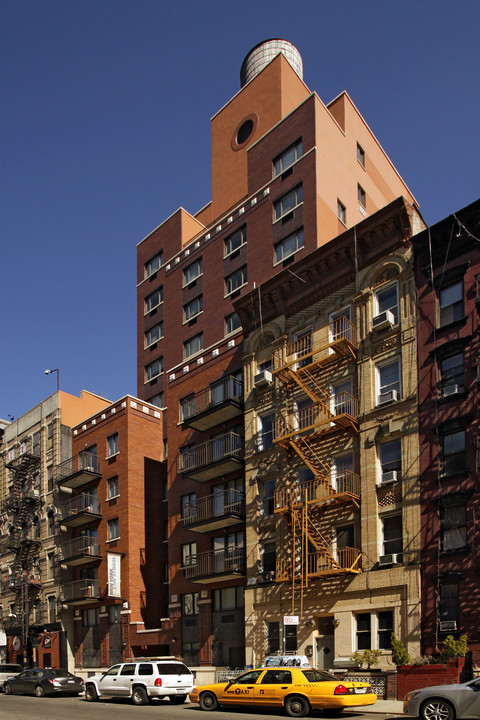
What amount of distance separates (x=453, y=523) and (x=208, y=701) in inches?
423

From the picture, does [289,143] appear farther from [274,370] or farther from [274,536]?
[274,536]

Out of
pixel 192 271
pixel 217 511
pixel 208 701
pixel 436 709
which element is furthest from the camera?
pixel 192 271

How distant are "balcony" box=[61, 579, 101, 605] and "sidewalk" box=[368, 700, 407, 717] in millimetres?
26142

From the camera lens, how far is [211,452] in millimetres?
41375

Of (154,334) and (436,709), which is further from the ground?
(154,334)

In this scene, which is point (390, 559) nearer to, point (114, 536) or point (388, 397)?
point (388, 397)

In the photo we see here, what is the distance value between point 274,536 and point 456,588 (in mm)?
10353

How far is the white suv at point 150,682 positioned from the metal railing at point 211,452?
39.9ft

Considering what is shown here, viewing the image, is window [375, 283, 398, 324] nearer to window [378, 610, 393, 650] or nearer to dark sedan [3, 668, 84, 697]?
window [378, 610, 393, 650]

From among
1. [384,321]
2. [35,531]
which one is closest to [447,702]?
[384,321]

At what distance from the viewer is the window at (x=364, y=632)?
2998cm

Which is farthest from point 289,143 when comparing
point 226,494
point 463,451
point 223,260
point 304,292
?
point 463,451

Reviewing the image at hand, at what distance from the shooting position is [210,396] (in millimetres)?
42688

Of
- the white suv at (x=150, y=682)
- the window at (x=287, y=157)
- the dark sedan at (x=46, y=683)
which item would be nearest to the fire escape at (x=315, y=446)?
the white suv at (x=150, y=682)
